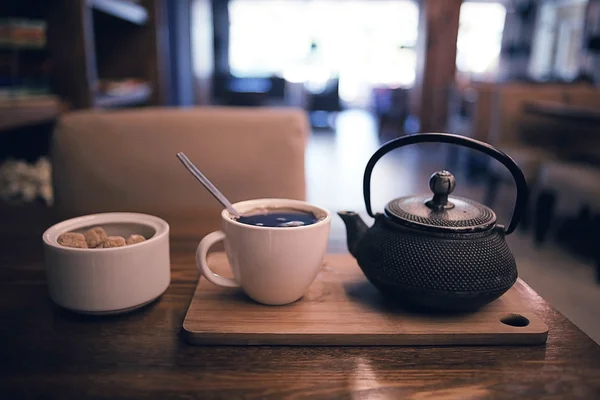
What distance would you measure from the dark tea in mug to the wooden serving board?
94mm

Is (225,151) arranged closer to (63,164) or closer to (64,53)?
(63,164)

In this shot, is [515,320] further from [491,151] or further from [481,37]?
[481,37]

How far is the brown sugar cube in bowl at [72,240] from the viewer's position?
56cm

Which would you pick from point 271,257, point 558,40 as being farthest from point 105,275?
point 558,40

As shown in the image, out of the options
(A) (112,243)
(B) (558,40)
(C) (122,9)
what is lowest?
(A) (112,243)

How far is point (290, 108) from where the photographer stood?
1.50 m

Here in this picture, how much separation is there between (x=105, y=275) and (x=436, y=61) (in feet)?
21.7

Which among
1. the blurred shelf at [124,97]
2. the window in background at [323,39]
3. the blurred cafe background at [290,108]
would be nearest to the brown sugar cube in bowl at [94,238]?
the blurred cafe background at [290,108]

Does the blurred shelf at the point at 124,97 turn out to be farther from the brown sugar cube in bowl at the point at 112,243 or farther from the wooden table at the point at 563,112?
the wooden table at the point at 563,112

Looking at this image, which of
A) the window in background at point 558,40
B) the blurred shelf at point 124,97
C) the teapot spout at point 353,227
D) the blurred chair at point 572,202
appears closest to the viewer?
the teapot spout at point 353,227

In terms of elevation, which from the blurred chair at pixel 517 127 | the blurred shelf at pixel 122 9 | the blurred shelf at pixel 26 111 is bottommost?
the blurred chair at pixel 517 127

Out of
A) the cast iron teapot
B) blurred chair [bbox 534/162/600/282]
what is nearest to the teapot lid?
the cast iron teapot

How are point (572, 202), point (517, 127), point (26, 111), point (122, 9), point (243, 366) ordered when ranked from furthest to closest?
point (517, 127) → point (572, 202) → point (122, 9) → point (26, 111) → point (243, 366)

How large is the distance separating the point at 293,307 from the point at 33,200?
1.21m
